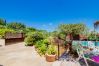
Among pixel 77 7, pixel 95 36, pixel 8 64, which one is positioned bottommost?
pixel 8 64

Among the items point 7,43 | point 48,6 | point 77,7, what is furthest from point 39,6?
point 7,43

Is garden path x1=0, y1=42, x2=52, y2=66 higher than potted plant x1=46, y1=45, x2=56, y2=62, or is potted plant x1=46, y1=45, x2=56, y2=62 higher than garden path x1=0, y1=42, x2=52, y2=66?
potted plant x1=46, y1=45, x2=56, y2=62

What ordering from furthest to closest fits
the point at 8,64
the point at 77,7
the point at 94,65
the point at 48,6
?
the point at 48,6 < the point at 77,7 < the point at 8,64 < the point at 94,65

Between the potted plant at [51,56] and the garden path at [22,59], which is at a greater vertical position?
the potted plant at [51,56]

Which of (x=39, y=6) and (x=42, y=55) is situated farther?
(x=39, y=6)

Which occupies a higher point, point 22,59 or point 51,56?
point 51,56

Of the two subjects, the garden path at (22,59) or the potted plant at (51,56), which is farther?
the potted plant at (51,56)

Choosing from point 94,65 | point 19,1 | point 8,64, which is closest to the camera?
point 94,65

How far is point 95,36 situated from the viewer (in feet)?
48.4

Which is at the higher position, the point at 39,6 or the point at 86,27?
the point at 39,6

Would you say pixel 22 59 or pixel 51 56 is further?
pixel 22 59

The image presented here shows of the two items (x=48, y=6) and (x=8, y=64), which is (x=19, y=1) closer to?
(x=48, y=6)

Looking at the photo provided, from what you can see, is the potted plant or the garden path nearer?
the garden path

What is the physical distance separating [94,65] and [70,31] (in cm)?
564
